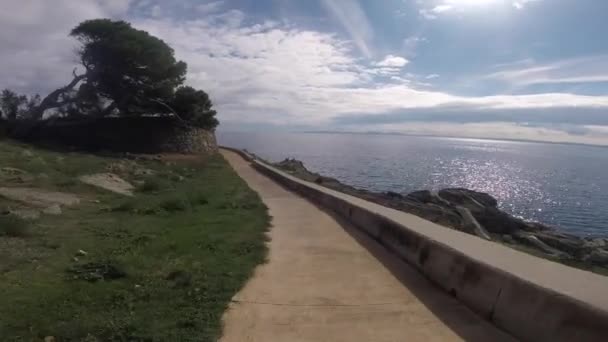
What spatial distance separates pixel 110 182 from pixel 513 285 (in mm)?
16544

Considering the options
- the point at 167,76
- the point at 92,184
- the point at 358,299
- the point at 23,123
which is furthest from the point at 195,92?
the point at 358,299

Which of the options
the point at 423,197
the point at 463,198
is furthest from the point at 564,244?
the point at 463,198

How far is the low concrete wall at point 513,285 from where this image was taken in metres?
3.54

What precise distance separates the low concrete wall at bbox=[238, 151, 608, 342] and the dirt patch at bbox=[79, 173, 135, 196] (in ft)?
41.3

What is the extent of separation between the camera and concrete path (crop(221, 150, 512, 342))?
435cm

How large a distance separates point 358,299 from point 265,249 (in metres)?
2.97

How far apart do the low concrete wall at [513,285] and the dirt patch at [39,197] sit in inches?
385

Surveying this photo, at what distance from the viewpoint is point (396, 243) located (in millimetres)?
7594

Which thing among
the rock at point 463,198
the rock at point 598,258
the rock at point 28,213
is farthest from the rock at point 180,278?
the rock at point 463,198

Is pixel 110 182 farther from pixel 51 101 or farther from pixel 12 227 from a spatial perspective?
pixel 51 101

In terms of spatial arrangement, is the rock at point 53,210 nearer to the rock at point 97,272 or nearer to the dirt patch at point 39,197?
the dirt patch at point 39,197

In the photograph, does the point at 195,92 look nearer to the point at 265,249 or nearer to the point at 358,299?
the point at 265,249

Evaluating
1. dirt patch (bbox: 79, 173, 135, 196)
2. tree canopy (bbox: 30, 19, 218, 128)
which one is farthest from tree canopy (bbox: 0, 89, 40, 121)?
dirt patch (bbox: 79, 173, 135, 196)

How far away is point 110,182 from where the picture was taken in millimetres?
17594
